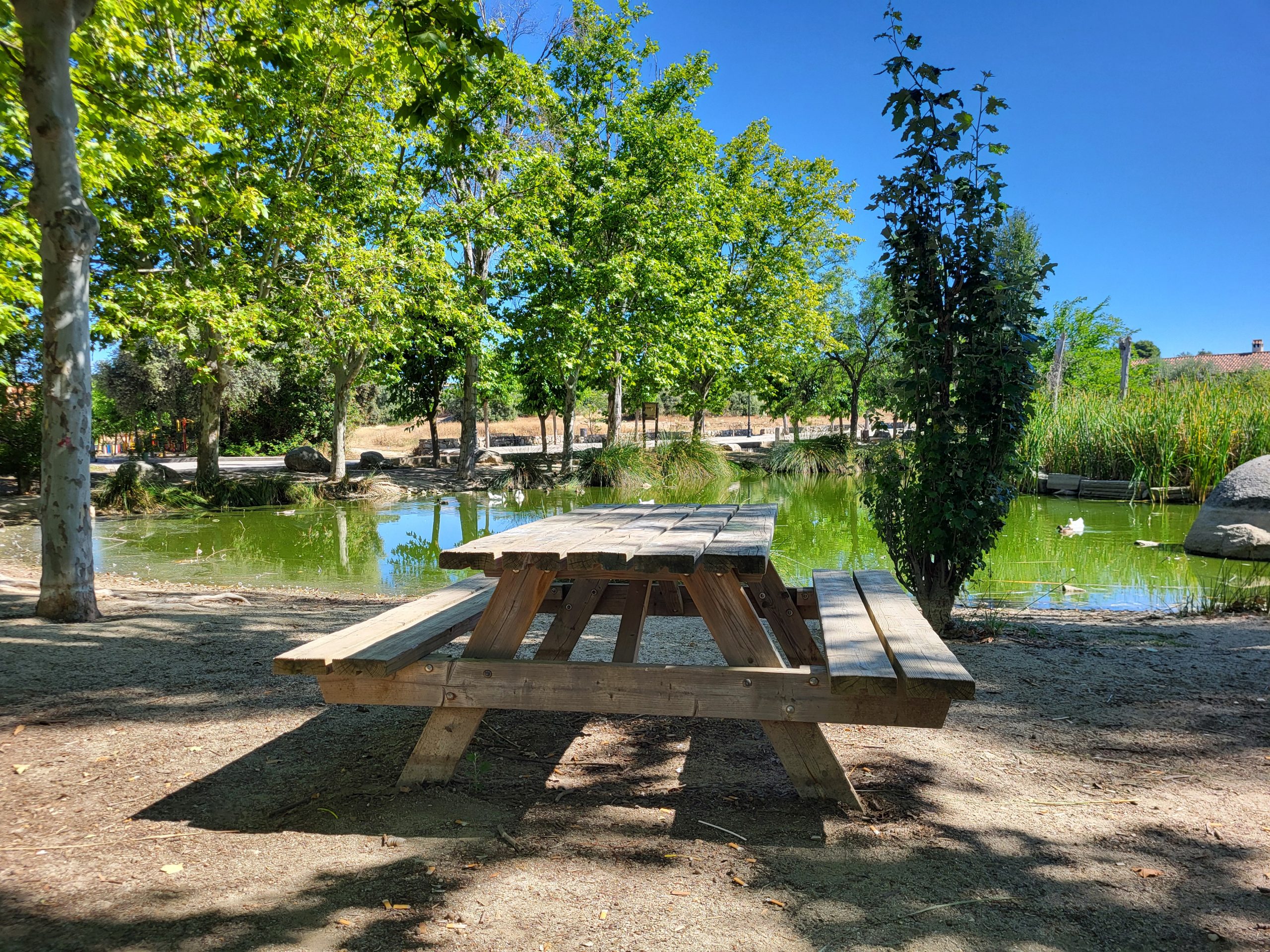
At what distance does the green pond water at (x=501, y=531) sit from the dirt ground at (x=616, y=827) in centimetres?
387

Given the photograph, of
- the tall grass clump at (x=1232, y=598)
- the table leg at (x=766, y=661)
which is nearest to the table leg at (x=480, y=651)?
the table leg at (x=766, y=661)

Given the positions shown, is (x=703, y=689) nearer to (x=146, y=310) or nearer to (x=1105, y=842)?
(x=1105, y=842)

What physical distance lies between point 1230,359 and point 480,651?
256 ft

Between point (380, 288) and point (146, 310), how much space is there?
13.4 ft

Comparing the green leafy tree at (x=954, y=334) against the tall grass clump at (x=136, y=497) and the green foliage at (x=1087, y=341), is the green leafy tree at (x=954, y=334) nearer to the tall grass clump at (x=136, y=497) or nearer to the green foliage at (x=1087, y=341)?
the tall grass clump at (x=136, y=497)

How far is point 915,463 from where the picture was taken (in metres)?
5.59

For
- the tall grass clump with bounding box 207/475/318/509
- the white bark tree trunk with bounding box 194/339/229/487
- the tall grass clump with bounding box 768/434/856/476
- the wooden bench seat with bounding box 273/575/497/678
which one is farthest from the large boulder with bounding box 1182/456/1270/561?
the white bark tree trunk with bounding box 194/339/229/487

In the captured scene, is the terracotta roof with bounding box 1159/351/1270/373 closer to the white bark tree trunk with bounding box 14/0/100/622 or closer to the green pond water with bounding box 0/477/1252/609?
the green pond water with bounding box 0/477/1252/609

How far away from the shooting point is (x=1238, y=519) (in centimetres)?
1007

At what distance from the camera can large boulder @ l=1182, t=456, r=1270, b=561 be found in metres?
9.73

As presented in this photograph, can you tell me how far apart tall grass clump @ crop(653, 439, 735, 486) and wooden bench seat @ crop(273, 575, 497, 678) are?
18633 millimetres

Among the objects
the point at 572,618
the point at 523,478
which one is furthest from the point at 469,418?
the point at 572,618

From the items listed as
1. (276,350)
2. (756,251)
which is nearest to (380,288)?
(276,350)

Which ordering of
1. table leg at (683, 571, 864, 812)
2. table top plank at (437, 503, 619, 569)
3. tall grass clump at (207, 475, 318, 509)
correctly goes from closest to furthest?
Result: 1. table top plank at (437, 503, 619, 569)
2. table leg at (683, 571, 864, 812)
3. tall grass clump at (207, 475, 318, 509)
